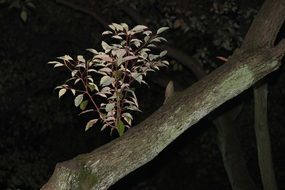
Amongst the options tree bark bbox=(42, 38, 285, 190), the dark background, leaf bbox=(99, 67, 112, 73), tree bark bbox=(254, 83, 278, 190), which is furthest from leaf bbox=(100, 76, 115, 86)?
the dark background

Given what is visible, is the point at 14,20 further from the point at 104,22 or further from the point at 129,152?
the point at 129,152

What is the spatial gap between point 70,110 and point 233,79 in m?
6.82

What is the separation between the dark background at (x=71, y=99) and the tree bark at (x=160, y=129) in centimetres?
423

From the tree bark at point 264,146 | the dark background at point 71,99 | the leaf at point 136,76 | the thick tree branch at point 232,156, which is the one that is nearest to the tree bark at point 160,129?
the leaf at point 136,76

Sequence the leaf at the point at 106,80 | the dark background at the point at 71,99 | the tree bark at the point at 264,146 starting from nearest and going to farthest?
the leaf at the point at 106,80 < the tree bark at the point at 264,146 < the dark background at the point at 71,99

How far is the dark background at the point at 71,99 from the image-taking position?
25.9ft

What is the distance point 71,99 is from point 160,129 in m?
6.66

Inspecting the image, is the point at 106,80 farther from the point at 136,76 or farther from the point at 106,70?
the point at 136,76

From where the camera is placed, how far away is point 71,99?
9.48 metres

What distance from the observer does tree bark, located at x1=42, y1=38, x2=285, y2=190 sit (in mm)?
2863

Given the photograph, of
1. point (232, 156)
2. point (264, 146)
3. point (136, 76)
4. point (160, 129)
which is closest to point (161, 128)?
point (160, 129)

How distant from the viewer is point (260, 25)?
12.6 ft

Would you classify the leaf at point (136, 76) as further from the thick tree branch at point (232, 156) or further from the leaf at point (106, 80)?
the thick tree branch at point (232, 156)

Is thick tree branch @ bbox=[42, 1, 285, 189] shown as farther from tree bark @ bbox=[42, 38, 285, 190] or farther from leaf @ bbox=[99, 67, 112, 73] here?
leaf @ bbox=[99, 67, 112, 73]
